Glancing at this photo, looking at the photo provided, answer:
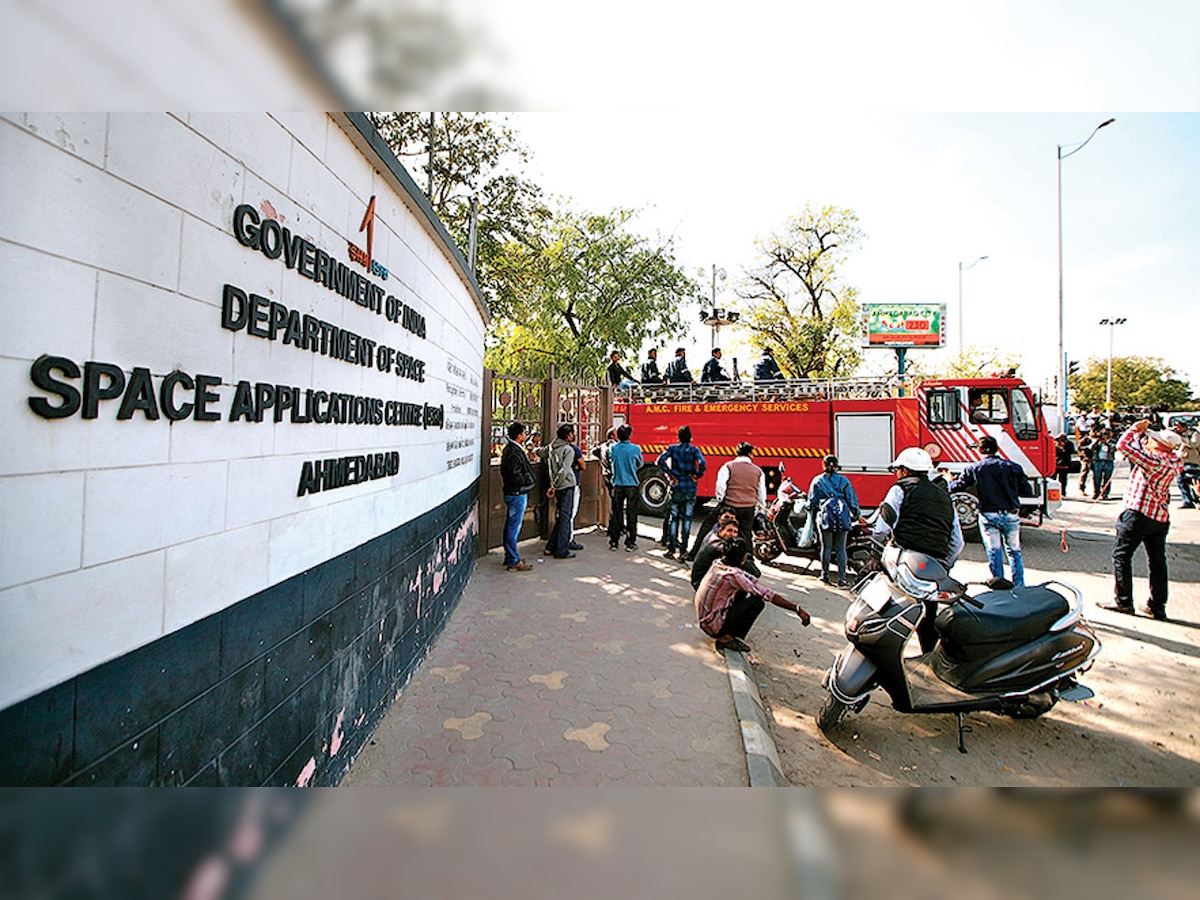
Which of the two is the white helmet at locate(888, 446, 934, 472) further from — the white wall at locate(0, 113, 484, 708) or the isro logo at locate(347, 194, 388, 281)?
the white wall at locate(0, 113, 484, 708)

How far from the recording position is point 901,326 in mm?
27781

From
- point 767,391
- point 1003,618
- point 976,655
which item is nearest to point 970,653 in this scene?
point 976,655

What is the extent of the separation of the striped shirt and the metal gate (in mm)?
6203

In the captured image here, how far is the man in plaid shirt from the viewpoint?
5.30m

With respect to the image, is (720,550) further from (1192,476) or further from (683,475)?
(1192,476)

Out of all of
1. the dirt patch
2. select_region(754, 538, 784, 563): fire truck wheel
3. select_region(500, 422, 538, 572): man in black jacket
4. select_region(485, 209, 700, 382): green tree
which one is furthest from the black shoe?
select_region(485, 209, 700, 382): green tree

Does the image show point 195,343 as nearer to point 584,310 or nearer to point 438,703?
point 438,703

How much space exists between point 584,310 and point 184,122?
15792 mm

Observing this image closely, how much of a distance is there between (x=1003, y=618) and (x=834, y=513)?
3191mm

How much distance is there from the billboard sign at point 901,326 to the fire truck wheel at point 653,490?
67.9 ft

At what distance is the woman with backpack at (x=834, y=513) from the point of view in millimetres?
6730

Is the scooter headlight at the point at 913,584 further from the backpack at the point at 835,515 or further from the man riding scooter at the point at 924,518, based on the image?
the backpack at the point at 835,515

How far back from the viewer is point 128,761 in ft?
4.55

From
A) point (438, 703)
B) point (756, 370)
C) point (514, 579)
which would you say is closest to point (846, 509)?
point (514, 579)
